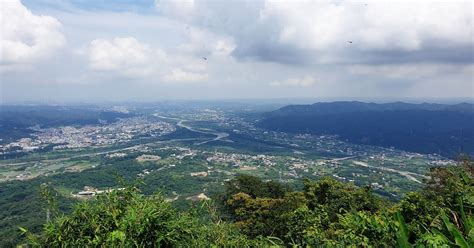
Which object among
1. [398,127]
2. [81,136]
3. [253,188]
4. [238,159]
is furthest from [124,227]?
[398,127]

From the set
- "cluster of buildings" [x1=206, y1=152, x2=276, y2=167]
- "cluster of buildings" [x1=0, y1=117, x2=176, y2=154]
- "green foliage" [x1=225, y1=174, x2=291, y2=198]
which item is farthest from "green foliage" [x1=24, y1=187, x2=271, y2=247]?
"cluster of buildings" [x1=0, y1=117, x2=176, y2=154]

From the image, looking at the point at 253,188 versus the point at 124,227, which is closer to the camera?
the point at 124,227

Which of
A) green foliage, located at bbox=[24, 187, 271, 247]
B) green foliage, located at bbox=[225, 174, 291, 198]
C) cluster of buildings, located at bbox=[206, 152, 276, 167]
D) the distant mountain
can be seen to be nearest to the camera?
green foliage, located at bbox=[24, 187, 271, 247]

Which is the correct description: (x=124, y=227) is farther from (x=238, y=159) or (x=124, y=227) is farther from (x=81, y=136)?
(x=81, y=136)

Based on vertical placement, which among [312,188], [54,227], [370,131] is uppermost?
[54,227]

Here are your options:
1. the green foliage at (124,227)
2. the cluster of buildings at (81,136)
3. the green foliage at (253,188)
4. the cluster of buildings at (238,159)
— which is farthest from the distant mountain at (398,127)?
the green foliage at (124,227)

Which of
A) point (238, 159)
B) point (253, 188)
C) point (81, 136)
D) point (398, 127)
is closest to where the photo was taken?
point (253, 188)

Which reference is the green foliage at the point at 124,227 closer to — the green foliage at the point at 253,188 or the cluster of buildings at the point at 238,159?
the green foliage at the point at 253,188

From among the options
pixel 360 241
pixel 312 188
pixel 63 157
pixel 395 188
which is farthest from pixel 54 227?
pixel 63 157

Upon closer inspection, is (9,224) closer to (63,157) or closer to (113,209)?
(113,209)

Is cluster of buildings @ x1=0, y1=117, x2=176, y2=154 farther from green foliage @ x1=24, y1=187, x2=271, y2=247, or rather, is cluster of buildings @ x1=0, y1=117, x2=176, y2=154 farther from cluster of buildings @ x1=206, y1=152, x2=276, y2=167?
green foliage @ x1=24, y1=187, x2=271, y2=247

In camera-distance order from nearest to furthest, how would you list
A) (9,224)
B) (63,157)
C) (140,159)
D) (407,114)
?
(9,224) < (140,159) < (63,157) < (407,114)
